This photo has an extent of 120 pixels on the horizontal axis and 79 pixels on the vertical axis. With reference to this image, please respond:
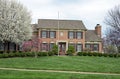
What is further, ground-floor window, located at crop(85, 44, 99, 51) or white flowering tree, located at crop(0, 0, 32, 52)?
ground-floor window, located at crop(85, 44, 99, 51)

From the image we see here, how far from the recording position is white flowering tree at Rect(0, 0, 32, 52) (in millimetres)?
43969

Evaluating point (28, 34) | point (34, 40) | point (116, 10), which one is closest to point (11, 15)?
point (28, 34)

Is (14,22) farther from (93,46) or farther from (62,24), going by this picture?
(93,46)

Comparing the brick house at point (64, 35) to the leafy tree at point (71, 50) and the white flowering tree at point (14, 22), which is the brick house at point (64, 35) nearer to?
the leafy tree at point (71, 50)

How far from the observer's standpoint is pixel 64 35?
5281cm

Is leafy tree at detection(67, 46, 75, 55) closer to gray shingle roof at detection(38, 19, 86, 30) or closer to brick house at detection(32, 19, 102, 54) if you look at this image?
brick house at detection(32, 19, 102, 54)

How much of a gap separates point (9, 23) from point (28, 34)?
4.04 metres

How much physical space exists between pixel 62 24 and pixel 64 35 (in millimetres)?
2298

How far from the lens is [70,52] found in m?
47.8

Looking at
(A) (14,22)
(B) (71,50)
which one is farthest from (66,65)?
(B) (71,50)

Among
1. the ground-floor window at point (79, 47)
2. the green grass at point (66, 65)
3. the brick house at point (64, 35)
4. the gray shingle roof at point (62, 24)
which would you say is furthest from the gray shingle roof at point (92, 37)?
the green grass at point (66, 65)

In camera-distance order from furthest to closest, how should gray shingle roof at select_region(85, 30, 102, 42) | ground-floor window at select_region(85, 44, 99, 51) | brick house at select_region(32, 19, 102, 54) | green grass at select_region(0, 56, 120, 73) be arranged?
gray shingle roof at select_region(85, 30, 102, 42) < ground-floor window at select_region(85, 44, 99, 51) < brick house at select_region(32, 19, 102, 54) < green grass at select_region(0, 56, 120, 73)

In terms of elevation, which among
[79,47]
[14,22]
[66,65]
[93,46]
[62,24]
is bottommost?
[66,65]

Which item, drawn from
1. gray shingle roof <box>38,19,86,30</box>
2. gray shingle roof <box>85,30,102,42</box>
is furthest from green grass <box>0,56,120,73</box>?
gray shingle roof <box>85,30,102,42</box>
